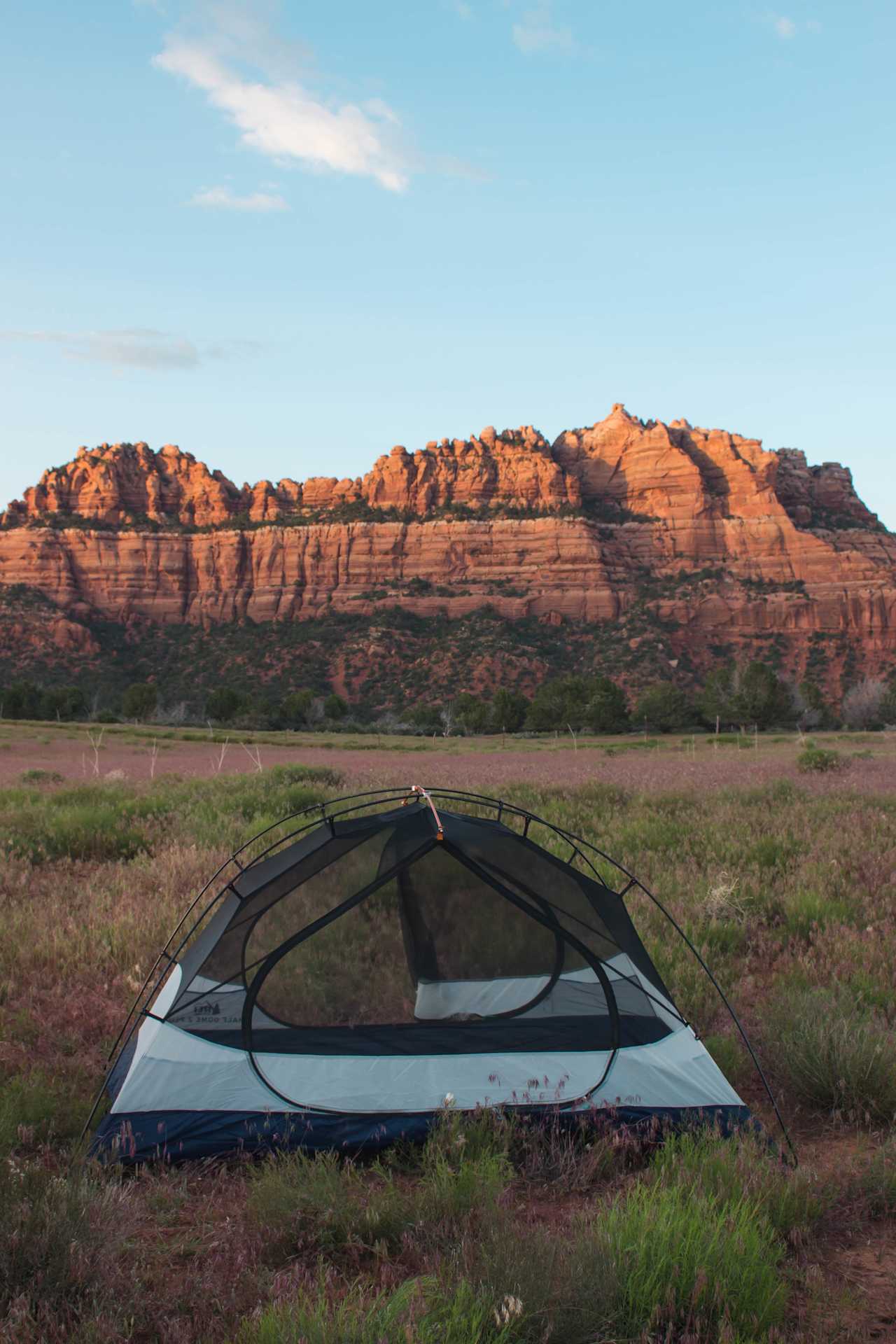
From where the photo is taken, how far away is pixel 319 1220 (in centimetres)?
309

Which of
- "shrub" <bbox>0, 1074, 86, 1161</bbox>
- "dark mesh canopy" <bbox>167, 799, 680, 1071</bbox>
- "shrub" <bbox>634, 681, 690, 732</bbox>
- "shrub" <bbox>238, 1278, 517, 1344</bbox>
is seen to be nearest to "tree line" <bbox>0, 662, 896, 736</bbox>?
"shrub" <bbox>634, 681, 690, 732</bbox>

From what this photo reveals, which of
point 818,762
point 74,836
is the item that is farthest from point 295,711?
point 74,836

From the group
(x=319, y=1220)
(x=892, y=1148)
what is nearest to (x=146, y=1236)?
(x=319, y=1220)

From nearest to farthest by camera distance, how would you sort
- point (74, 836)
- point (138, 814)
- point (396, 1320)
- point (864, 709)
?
point (396, 1320) < point (74, 836) < point (138, 814) < point (864, 709)

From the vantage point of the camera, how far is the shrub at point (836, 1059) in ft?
13.8

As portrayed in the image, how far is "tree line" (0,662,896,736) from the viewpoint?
5103 centimetres

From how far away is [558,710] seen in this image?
181 ft

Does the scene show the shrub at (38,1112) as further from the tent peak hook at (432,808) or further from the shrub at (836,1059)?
the shrub at (836,1059)

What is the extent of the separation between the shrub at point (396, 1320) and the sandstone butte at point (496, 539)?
8590cm

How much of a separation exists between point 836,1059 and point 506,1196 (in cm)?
199

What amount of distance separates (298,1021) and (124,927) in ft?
8.05

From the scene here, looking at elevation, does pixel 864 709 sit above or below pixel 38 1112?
below

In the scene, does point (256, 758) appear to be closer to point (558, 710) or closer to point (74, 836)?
point (74, 836)

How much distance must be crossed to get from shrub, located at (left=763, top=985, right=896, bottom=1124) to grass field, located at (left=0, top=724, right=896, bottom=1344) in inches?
0.5
